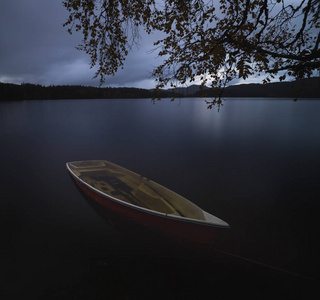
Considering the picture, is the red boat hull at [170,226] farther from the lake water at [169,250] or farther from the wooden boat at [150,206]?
the lake water at [169,250]

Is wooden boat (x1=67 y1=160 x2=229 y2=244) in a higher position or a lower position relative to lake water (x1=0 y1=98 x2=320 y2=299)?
higher

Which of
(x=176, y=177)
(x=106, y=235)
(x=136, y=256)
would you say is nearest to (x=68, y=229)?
(x=106, y=235)

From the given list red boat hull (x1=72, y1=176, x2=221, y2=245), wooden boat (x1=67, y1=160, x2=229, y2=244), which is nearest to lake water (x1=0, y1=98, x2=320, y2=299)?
red boat hull (x1=72, y1=176, x2=221, y2=245)

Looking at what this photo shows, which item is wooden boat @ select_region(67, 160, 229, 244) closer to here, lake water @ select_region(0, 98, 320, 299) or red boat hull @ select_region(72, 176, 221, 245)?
red boat hull @ select_region(72, 176, 221, 245)

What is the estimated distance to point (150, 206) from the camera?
338 inches

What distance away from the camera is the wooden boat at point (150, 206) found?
7629 mm

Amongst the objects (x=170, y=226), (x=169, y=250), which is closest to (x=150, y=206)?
(x=170, y=226)

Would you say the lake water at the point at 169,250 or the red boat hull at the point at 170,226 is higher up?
the red boat hull at the point at 170,226

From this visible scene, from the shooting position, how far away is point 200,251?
786 cm

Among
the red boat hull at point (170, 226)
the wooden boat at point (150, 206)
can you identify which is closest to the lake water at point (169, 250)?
the red boat hull at point (170, 226)

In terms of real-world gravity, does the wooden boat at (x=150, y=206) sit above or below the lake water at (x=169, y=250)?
above

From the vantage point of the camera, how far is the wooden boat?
300 inches

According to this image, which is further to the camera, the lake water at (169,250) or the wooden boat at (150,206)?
the wooden boat at (150,206)

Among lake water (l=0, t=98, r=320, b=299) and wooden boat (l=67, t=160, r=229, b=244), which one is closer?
lake water (l=0, t=98, r=320, b=299)
